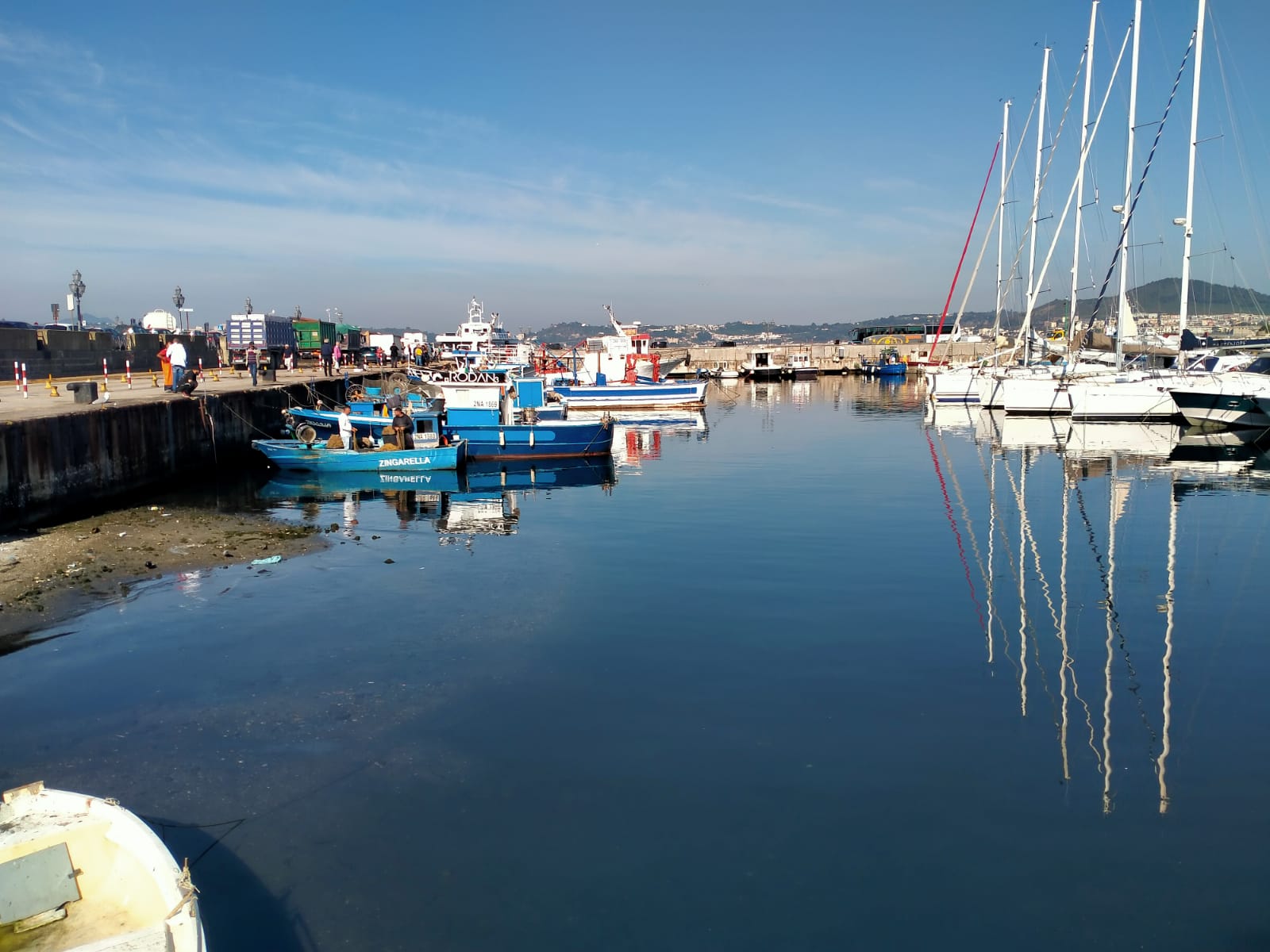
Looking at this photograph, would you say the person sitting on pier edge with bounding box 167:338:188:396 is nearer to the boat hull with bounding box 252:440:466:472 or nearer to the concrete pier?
the concrete pier

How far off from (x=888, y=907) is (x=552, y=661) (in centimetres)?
556

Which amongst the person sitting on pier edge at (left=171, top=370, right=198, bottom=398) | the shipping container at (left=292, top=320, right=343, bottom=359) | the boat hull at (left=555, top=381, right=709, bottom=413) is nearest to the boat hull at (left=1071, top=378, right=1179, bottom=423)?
the boat hull at (left=555, top=381, right=709, bottom=413)

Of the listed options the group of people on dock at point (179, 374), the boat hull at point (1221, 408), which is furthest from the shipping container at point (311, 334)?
the boat hull at point (1221, 408)

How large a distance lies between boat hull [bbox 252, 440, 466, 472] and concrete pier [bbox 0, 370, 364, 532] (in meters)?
2.55

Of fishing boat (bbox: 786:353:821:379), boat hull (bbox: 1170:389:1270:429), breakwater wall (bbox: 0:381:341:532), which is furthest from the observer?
fishing boat (bbox: 786:353:821:379)

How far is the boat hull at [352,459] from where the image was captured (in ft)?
90.4

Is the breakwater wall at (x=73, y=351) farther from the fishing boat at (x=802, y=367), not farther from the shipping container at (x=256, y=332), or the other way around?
the fishing boat at (x=802, y=367)

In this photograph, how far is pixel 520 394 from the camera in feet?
112

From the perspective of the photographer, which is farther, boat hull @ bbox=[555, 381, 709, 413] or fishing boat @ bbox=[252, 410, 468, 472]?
boat hull @ bbox=[555, 381, 709, 413]

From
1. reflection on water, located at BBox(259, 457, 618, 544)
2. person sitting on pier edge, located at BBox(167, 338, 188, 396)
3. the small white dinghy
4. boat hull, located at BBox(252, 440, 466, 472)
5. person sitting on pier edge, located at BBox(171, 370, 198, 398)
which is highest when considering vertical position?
person sitting on pier edge, located at BBox(167, 338, 188, 396)

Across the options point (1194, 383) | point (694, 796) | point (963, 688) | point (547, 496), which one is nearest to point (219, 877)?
point (694, 796)

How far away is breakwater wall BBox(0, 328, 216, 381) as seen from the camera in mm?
30922

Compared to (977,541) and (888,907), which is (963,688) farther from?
(977,541)

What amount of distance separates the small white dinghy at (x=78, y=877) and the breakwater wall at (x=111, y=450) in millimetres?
14434
